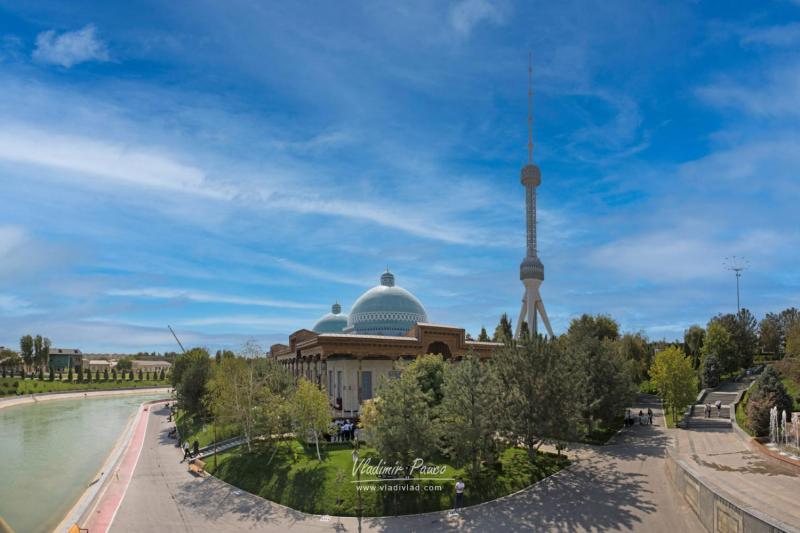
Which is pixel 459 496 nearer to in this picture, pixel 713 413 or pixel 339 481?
pixel 339 481

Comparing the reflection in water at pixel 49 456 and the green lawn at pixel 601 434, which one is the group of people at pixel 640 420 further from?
the reflection in water at pixel 49 456

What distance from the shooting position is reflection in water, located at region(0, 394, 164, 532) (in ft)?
91.1

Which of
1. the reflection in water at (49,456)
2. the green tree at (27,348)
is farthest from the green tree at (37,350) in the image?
the reflection in water at (49,456)

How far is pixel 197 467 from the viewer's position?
31328 mm

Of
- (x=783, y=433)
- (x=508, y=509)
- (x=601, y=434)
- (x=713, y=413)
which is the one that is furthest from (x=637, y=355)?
(x=508, y=509)

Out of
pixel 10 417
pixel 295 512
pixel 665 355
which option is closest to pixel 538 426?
pixel 295 512

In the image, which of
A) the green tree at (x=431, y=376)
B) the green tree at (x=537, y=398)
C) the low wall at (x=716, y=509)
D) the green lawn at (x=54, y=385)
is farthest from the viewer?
the green lawn at (x=54, y=385)

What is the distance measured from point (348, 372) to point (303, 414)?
1483 cm

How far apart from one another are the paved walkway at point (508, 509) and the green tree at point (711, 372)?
26604 mm

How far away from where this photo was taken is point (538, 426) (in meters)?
25.5

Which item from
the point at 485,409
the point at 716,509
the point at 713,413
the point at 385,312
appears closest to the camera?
the point at 716,509

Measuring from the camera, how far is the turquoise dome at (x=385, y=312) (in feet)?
176

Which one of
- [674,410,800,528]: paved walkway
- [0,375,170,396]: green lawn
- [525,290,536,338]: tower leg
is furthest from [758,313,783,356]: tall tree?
[0,375,170,396]: green lawn

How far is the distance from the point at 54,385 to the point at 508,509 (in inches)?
4211
